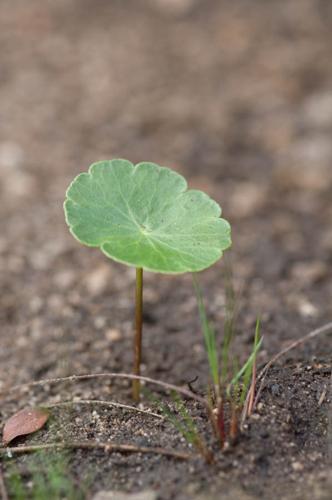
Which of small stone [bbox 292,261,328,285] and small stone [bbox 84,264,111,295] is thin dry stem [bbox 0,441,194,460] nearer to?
small stone [bbox 84,264,111,295]

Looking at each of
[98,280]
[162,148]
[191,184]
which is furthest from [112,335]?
[162,148]

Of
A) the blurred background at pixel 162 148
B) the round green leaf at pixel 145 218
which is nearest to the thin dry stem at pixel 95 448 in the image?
the round green leaf at pixel 145 218

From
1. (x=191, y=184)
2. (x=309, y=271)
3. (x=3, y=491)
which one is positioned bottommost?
(x=3, y=491)

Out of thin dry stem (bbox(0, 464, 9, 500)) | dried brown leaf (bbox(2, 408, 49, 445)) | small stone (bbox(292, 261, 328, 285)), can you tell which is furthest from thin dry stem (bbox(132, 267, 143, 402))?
small stone (bbox(292, 261, 328, 285))

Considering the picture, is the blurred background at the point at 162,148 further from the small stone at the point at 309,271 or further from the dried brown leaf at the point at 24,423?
the dried brown leaf at the point at 24,423

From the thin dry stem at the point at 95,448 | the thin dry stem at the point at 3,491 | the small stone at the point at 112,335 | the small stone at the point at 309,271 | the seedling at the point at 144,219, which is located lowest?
the thin dry stem at the point at 3,491

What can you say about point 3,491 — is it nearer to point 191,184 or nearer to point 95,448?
point 95,448

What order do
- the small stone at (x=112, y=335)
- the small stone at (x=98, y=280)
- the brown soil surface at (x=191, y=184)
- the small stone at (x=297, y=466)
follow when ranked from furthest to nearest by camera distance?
the small stone at (x=98, y=280), the small stone at (x=112, y=335), the brown soil surface at (x=191, y=184), the small stone at (x=297, y=466)
